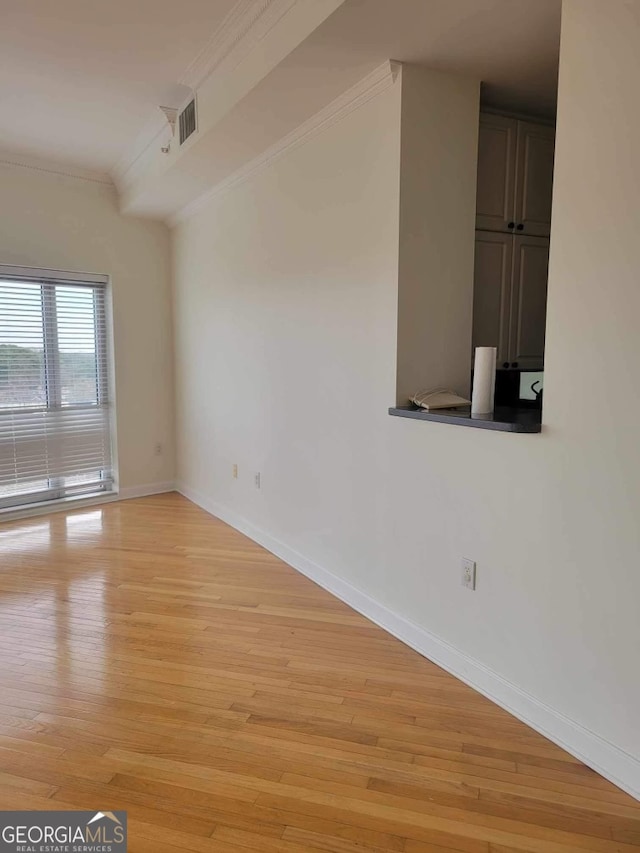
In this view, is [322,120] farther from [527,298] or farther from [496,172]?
[527,298]

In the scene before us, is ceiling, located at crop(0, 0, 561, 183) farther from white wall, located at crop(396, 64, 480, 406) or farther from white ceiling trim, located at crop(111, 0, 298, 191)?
white wall, located at crop(396, 64, 480, 406)

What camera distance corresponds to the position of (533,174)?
9.75 ft

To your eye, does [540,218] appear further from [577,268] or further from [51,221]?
[51,221]

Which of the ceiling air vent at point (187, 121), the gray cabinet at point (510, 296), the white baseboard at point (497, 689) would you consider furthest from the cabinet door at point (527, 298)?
the ceiling air vent at point (187, 121)

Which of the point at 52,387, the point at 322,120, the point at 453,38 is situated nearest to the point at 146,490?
the point at 52,387

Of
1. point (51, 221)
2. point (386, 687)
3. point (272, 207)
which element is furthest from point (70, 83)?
point (386, 687)

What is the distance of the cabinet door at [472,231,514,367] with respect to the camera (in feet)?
9.50

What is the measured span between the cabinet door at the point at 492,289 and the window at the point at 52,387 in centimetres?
338

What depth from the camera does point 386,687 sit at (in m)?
2.21

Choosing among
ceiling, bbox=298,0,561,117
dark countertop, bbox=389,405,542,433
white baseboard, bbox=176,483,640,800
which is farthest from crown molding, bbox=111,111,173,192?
white baseboard, bbox=176,483,640,800

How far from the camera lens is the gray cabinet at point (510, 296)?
2.92m

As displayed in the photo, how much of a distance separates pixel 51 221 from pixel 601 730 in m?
4.83

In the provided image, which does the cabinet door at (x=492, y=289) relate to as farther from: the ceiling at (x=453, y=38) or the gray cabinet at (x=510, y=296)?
the ceiling at (x=453, y=38)

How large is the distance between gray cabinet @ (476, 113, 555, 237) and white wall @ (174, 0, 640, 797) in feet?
2.15
